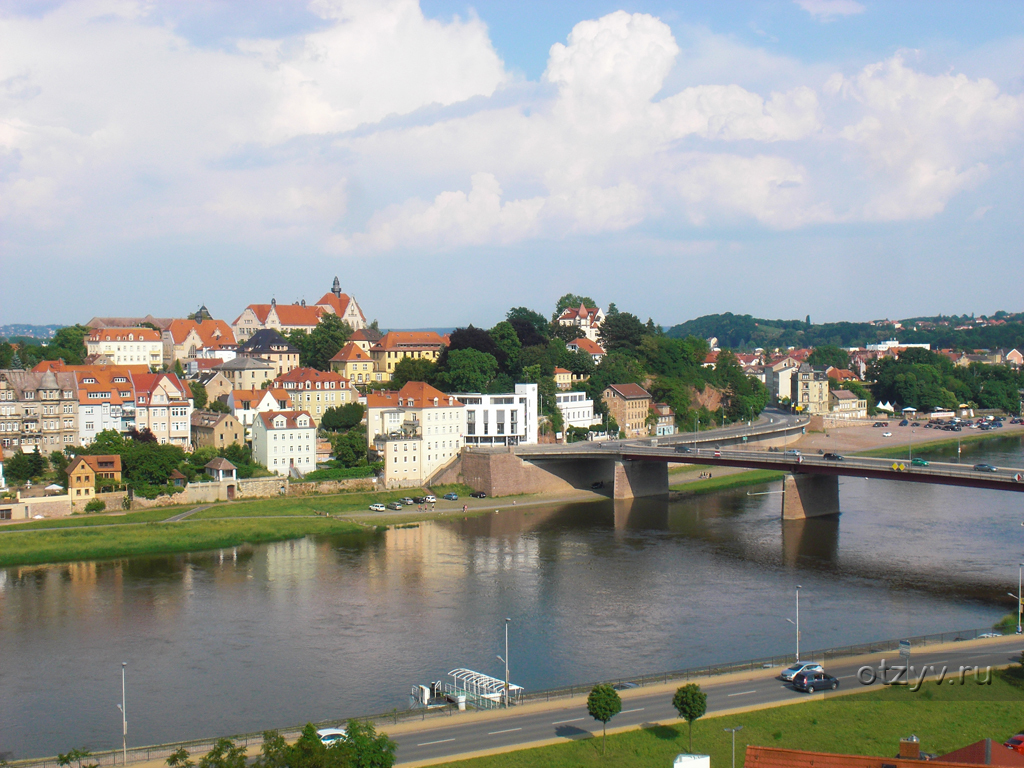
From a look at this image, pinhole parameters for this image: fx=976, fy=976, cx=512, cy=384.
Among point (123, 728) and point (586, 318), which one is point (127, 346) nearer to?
point (586, 318)

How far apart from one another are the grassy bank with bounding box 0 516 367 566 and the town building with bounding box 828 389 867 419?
76.3 m

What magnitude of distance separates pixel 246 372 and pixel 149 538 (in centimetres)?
2755

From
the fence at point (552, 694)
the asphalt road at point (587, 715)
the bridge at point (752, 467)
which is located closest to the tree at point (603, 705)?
the asphalt road at point (587, 715)

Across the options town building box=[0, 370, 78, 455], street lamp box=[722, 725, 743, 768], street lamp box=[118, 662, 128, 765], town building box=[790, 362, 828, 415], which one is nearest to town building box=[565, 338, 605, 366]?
town building box=[790, 362, 828, 415]

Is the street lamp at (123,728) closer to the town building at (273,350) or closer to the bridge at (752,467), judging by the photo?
the bridge at (752,467)

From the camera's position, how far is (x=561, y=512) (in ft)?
190

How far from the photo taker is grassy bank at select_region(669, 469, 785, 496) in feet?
216

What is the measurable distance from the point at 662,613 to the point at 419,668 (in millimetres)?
9831

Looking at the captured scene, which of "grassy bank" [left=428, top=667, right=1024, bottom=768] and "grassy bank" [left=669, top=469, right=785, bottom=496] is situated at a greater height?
"grassy bank" [left=669, top=469, right=785, bottom=496]

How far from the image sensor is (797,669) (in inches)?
982

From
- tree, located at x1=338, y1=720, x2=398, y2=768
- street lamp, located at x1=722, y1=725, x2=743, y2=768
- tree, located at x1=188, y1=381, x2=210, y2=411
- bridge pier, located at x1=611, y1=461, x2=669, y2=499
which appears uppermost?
tree, located at x1=188, y1=381, x2=210, y2=411

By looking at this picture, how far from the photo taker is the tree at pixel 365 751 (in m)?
18.8

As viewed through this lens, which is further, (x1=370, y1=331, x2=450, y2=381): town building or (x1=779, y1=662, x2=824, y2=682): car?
(x1=370, y1=331, x2=450, y2=381): town building

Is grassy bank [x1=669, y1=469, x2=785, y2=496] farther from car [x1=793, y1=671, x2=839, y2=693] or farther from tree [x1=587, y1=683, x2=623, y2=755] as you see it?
tree [x1=587, y1=683, x2=623, y2=755]
